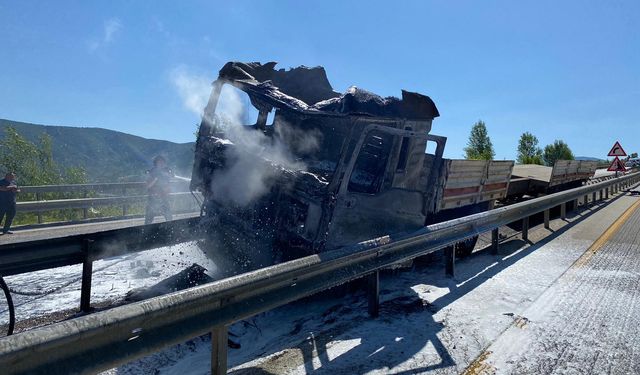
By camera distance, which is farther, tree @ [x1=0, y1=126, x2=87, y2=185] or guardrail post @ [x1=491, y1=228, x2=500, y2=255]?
tree @ [x1=0, y1=126, x2=87, y2=185]

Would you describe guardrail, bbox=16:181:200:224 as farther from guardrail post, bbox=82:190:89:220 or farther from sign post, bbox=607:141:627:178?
sign post, bbox=607:141:627:178


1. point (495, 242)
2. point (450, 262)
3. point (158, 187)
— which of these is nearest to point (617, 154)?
point (495, 242)

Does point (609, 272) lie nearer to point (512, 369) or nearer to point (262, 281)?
point (512, 369)

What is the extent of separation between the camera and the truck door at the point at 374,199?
4.59 meters

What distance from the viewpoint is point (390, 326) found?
143 inches

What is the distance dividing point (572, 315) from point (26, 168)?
97.6 ft

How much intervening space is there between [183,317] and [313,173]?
10.3ft

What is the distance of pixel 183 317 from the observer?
221 cm

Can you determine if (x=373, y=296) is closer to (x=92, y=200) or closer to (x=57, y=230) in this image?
(x=57, y=230)

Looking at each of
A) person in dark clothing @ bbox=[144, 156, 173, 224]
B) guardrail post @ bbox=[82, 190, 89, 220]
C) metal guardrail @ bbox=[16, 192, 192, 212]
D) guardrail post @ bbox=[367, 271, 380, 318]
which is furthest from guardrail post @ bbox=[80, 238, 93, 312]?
guardrail post @ bbox=[82, 190, 89, 220]

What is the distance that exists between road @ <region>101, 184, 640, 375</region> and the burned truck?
75 cm

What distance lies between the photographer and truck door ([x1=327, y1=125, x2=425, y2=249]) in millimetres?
4586

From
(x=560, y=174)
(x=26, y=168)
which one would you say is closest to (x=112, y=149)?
(x=26, y=168)

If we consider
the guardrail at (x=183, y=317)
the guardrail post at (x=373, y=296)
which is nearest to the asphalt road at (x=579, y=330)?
A: the guardrail post at (x=373, y=296)
